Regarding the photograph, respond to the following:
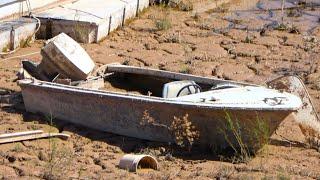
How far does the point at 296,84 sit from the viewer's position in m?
7.22

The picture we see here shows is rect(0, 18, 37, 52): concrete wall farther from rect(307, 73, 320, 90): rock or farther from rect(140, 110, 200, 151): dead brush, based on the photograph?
rect(307, 73, 320, 90): rock

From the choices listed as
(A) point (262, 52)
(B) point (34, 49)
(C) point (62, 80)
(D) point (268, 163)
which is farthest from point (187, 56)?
(D) point (268, 163)

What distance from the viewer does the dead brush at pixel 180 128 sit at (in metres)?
6.65

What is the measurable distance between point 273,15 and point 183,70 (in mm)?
3376

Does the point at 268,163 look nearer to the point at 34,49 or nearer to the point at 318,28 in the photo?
the point at 34,49

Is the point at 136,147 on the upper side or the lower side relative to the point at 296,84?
lower

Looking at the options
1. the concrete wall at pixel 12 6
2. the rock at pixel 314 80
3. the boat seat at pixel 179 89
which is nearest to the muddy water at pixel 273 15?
the rock at pixel 314 80

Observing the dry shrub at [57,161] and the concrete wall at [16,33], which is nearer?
the dry shrub at [57,161]

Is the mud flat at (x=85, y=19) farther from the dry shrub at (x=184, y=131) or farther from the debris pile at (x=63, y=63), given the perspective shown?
the dry shrub at (x=184, y=131)

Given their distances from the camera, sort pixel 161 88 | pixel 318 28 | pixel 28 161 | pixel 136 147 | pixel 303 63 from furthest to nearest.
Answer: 1. pixel 318 28
2. pixel 303 63
3. pixel 161 88
4. pixel 136 147
5. pixel 28 161

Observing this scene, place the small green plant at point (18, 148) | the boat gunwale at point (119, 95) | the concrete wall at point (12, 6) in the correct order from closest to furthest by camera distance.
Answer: the boat gunwale at point (119, 95) < the small green plant at point (18, 148) < the concrete wall at point (12, 6)

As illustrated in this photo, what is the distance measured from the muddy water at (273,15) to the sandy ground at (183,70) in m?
0.07

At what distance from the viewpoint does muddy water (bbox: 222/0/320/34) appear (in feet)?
37.7

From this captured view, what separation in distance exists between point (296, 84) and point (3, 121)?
2.65 meters
